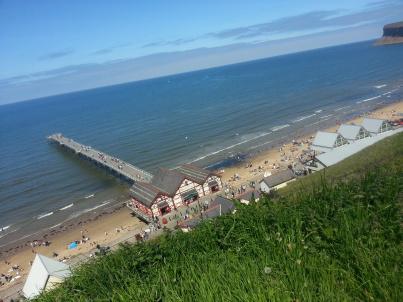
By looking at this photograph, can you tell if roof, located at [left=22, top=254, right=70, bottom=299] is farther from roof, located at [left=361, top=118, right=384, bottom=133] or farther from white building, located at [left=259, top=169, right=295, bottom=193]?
roof, located at [left=361, top=118, right=384, bottom=133]

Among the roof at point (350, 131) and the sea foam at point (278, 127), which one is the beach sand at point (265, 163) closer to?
the sea foam at point (278, 127)

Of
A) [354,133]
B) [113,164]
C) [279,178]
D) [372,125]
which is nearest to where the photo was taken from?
[279,178]

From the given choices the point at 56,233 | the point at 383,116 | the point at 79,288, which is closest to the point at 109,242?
the point at 56,233

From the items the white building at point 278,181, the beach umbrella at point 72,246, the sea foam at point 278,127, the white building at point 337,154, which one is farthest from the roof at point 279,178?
the sea foam at point 278,127

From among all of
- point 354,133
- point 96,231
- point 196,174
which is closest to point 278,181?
point 196,174

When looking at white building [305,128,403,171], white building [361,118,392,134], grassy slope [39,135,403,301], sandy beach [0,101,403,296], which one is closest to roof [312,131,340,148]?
white building [305,128,403,171]

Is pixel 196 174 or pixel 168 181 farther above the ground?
pixel 168 181

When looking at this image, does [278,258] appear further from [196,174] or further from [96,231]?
[96,231]
